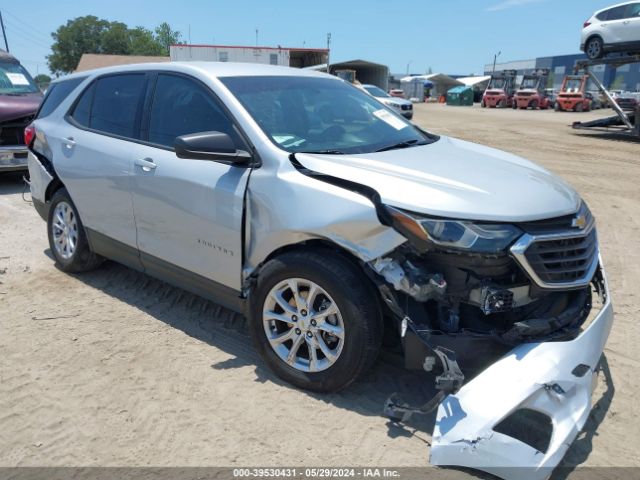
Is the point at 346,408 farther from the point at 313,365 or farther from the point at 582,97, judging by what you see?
the point at 582,97

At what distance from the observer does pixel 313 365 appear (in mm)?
3125

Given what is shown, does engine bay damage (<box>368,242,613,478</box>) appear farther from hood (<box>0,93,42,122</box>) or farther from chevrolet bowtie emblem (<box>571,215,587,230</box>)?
hood (<box>0,93,42,122</box>)

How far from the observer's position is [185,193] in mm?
3562

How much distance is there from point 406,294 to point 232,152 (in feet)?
4.27

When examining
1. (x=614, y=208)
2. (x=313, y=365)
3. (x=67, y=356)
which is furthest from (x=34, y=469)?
(x=614, y=208)

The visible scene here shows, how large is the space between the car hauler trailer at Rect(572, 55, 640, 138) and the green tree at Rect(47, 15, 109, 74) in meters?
75.0

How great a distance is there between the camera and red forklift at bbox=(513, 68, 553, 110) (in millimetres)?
40312

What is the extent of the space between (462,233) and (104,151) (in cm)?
289

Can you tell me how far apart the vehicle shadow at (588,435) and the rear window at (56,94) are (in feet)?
15.2

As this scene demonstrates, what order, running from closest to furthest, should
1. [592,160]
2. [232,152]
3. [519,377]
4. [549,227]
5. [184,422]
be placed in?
1. [519,377]
2. [549,227]
3. [184,422]
4. [232,152]
5. [592,160]

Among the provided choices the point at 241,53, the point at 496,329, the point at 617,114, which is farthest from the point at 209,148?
the point at 241,53

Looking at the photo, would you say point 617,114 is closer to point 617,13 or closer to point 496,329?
point 617,13

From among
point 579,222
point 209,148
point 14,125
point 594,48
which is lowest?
point 14,125

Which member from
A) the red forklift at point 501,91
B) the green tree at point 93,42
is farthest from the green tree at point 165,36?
the red forklift at point 501,91
